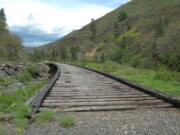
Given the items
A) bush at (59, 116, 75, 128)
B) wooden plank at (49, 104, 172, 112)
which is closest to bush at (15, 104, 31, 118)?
bush at (59, 116, 75, 128)

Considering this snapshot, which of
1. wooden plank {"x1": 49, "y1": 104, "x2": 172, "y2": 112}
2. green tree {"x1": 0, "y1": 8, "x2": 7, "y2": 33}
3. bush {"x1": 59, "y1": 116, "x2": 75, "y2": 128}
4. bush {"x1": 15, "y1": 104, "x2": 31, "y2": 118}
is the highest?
green tree {"x1": 0, "y1": 8, "x2": 7, "y2": 33}

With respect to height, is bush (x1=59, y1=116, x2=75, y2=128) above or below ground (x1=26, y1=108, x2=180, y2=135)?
above

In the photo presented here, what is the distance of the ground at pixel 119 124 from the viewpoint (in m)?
5.32

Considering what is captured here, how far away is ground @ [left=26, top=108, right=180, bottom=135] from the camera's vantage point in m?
5.32

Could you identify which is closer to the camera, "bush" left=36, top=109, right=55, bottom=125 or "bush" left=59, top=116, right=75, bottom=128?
"bush" left=59, top=116, right=75, bottom=128

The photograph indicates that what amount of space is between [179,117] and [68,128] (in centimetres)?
221

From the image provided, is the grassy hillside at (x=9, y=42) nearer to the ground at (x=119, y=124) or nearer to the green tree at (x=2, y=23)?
the green tree at (x=2, y=23)

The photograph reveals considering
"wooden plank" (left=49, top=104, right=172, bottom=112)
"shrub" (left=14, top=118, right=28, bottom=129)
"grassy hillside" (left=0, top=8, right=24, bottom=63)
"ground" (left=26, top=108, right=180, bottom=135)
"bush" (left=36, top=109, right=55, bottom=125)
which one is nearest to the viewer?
"ground" (left=26, top=108, right=180, bottom=135)

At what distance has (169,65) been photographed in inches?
1233

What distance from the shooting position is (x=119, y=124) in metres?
5.80

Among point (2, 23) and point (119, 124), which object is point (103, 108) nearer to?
point (119, 124)

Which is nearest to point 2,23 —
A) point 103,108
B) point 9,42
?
point 9,42

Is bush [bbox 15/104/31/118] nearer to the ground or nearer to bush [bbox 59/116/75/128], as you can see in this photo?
the ground

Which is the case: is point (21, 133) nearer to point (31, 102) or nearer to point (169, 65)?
point (31, 102)
